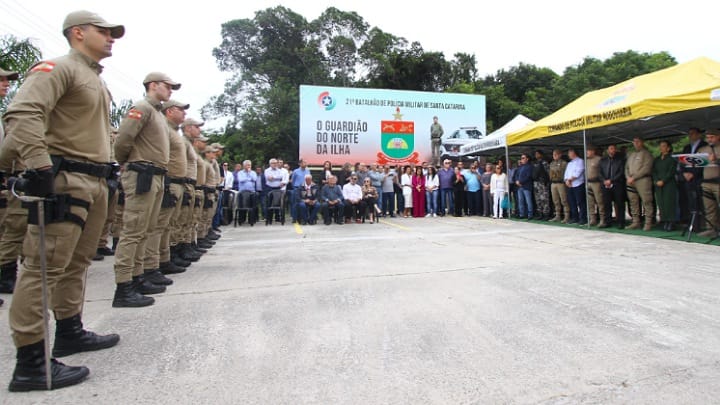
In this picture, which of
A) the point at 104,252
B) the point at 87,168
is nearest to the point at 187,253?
the point at 104,252

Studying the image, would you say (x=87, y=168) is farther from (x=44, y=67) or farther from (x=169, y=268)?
(x=169, y=268)

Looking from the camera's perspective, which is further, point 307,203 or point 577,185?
point 307,203

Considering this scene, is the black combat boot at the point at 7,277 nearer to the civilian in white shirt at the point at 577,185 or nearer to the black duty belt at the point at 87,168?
the black duty belt at the point at 87,168

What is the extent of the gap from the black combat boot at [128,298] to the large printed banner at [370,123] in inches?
521

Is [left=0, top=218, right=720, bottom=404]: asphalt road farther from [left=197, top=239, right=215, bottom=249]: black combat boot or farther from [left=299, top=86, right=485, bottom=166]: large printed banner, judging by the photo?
[left=299, top=86, right=485, bottom=166]: large printed banner

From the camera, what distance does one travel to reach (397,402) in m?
1.83

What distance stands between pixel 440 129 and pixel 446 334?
1555 cm

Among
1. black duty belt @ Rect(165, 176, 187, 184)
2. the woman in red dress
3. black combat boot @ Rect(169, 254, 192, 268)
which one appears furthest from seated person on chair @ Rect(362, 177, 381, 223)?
black duty belt @ Rect(165, 176, 187, 184)

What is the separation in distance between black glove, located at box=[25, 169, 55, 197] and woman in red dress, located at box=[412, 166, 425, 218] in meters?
11.3

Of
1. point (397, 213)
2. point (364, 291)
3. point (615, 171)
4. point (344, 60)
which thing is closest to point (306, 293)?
point (364, 291)

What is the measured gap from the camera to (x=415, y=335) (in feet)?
8.62

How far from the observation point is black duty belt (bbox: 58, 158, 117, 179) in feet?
7.36

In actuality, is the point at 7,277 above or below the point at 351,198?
below

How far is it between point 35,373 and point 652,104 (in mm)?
8214
